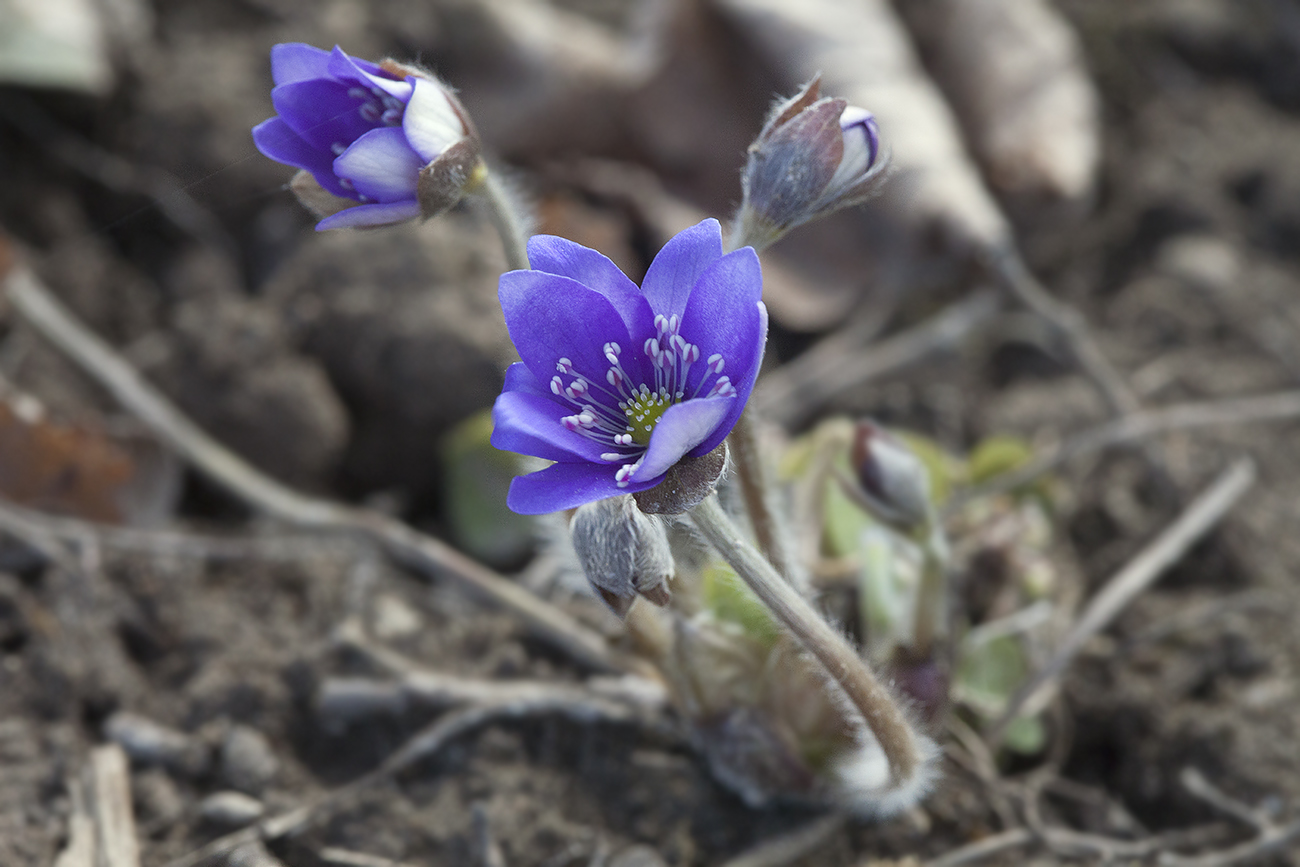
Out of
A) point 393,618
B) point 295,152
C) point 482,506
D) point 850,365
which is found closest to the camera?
point 295,152

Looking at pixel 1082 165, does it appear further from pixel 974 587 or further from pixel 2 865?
pixel 2 865

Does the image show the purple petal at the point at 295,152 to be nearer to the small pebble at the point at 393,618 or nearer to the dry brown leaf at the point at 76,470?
the small pebble at the point at 393,618

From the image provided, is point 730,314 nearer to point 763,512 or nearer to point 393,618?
point 763,512

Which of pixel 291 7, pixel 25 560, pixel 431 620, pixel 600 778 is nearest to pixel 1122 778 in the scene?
pixel 600 778

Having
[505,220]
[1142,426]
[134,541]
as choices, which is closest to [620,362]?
[505,220]

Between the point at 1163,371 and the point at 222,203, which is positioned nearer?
the point at 1163,371

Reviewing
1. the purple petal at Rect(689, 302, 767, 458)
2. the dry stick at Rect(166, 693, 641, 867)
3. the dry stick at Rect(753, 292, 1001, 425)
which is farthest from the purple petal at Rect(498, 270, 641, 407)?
the dry stick at Rect(753, 292, 1001, 425)
